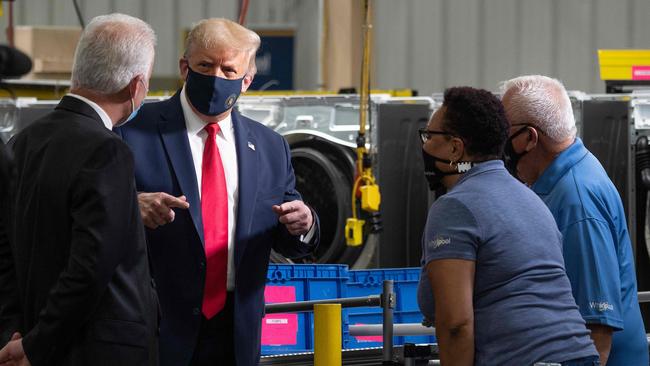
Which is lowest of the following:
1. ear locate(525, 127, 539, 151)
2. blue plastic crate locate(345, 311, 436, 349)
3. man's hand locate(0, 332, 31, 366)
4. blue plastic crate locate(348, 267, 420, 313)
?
blue plastic crate locate(345, 311, 436, 349)

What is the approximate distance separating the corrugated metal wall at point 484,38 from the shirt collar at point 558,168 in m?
6.74

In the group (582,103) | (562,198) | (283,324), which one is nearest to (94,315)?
(562,198)

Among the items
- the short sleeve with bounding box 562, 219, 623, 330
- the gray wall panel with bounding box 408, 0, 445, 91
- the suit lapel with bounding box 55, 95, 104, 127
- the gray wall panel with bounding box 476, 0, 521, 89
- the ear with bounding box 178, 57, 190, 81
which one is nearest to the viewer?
the suit lapel with bounding box 55, 95, 104, 127

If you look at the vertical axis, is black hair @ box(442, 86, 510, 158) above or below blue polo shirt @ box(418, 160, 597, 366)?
above

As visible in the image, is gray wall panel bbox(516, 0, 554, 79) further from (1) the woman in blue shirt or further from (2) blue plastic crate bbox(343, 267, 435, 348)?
(1) the woman in blue shirt

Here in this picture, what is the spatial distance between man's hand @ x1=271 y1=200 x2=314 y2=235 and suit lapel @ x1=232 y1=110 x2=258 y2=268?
7 cm

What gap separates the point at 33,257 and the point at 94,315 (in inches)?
6.7

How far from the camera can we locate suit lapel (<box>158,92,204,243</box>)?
265 cm

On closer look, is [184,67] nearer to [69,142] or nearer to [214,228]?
[214,228]

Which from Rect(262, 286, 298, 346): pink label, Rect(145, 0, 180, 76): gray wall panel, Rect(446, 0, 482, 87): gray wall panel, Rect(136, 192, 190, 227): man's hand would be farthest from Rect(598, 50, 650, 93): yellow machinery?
Rect(145, 0, 180, 76): gray wall panel

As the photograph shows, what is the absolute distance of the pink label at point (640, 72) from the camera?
213 inches

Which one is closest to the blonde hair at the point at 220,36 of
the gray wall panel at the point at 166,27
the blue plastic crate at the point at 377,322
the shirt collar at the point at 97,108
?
the shirt collar at the point at 97,108

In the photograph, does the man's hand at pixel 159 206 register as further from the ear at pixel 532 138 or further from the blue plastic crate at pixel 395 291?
the blue plastic crate at pixel 395 291

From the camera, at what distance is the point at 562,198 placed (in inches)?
104
